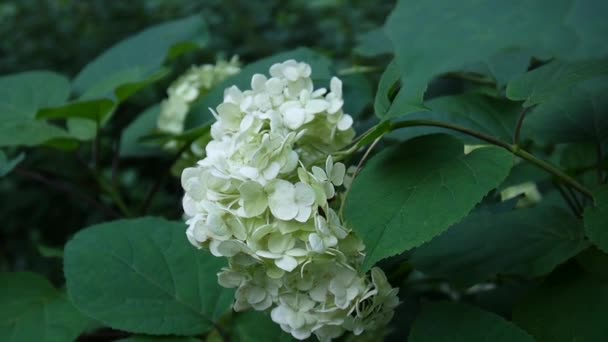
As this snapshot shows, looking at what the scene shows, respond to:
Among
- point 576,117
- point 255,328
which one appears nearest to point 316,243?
point 255,328

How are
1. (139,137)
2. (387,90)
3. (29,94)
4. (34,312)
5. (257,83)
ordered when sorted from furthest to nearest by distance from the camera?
1. (139,137)
2. (29,94)
3. (34,312)
4. (257,83)
5. (387,90)

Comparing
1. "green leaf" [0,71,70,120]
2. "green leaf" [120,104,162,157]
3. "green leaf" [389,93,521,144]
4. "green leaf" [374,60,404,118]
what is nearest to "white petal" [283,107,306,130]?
"green leaf" [374,60,404,118]

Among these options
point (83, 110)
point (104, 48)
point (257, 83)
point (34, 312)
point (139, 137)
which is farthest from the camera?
point (104, 48)

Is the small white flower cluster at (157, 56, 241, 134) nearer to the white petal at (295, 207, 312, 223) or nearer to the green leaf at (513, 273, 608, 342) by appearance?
the white petal at (295, 207, 312, 223)

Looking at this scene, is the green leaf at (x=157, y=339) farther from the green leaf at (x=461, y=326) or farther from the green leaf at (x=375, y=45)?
the green leaf at (x=375, y=45)

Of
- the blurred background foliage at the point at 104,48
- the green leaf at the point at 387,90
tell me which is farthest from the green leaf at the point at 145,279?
the blurred background foliage at the point at 104,48

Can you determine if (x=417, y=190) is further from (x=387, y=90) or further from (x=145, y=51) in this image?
(x=145, y=51)

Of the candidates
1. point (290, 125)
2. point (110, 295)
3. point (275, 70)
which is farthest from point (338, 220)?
point (110, 295)
